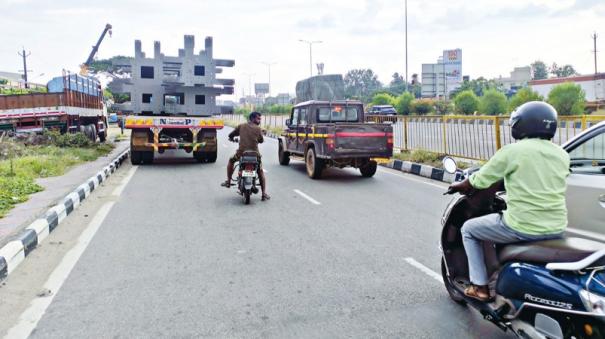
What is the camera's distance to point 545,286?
2.90 meters

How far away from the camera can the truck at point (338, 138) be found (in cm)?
1153

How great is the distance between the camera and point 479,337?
367 centimetres

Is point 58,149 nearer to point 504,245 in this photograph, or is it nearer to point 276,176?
point 276,176

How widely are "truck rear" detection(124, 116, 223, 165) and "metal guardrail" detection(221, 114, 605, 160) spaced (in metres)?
5.69

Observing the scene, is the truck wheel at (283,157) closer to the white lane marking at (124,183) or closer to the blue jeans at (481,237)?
the white lane marking at (124,183)

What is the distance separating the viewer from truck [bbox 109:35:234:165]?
15.2 metres

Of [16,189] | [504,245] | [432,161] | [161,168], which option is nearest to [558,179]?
[504,245]

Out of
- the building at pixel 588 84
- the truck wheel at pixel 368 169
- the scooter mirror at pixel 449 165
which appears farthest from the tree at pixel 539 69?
the scooter mirror at pixel 449 165

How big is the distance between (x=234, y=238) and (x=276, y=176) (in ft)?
20.6

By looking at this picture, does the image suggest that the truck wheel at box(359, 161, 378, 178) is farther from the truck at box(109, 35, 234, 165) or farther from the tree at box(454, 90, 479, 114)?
the tree at box(454, 90, 479, 114)

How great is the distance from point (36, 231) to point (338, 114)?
8.18m

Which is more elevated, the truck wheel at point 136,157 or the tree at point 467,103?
the tree at point 467,103

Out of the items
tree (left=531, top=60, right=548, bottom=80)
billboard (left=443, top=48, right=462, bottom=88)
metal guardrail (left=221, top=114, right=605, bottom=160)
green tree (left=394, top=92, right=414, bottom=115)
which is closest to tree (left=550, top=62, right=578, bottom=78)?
tree (left=531, top=60, right=548, bottom=80)

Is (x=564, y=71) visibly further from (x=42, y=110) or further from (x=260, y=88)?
(x=42, y=110)
